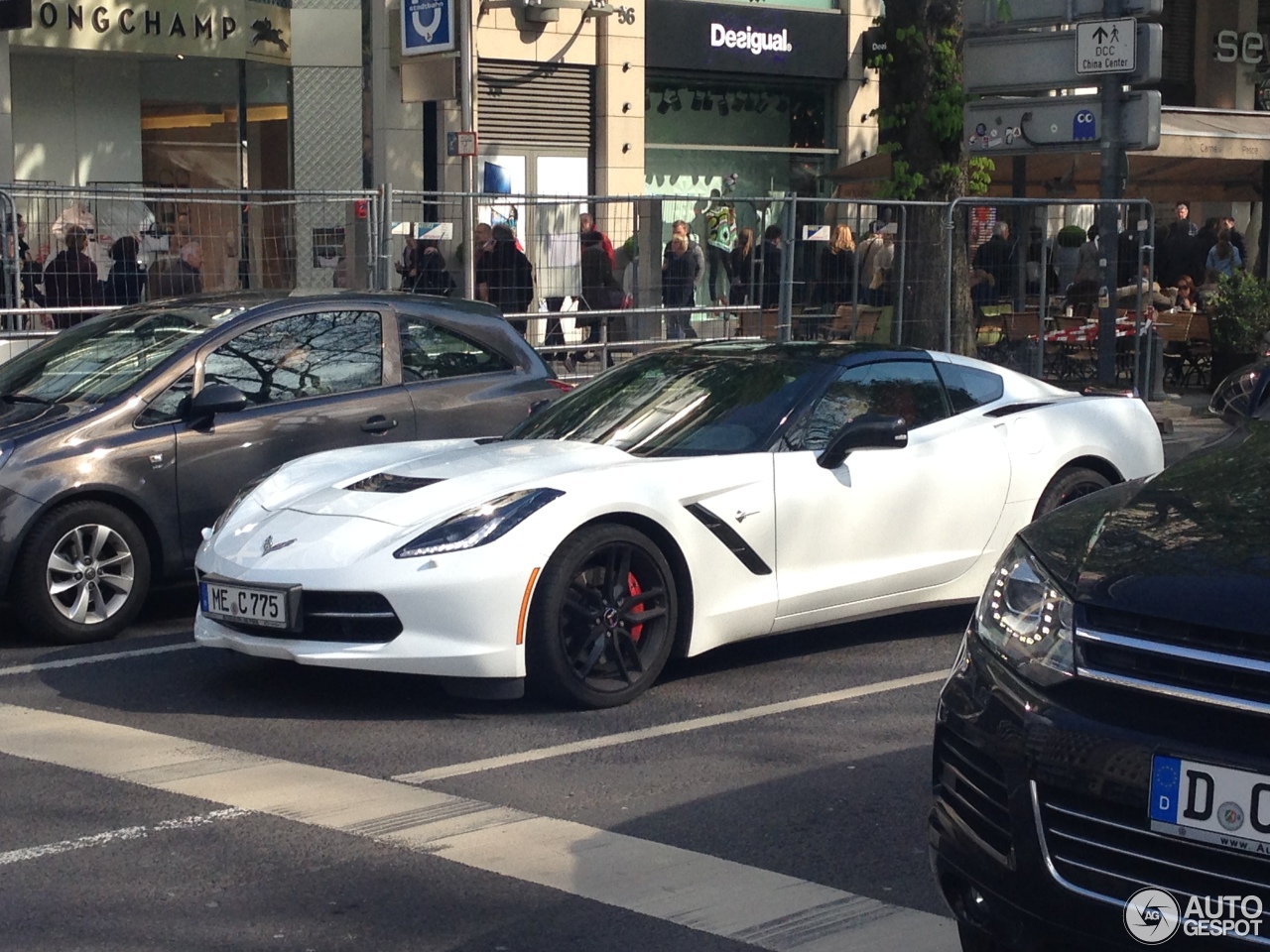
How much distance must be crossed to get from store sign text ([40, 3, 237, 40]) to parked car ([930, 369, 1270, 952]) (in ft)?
59.7

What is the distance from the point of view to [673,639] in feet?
22.1

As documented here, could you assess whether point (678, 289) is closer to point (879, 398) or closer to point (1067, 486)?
point (1067, 486)

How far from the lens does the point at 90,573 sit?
26.1 ft

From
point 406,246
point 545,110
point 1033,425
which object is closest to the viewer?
point 1033,425

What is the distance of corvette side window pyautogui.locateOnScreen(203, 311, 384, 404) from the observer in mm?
8547

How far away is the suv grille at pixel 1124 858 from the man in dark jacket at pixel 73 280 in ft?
31.8

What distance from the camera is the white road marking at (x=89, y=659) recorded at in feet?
24.2

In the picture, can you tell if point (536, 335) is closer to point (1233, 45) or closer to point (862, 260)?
point (862, 260)

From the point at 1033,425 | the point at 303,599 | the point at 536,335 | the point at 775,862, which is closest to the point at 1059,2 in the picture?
the point at 536,335

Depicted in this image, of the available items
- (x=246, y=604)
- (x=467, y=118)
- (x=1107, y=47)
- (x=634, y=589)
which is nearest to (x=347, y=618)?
(x=246, y=604)

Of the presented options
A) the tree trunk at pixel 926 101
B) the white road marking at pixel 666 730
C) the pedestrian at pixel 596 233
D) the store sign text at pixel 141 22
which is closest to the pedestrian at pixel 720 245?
the pedestrian at pixel 596 233

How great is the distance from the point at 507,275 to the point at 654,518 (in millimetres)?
6818

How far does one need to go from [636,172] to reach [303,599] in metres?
19.1

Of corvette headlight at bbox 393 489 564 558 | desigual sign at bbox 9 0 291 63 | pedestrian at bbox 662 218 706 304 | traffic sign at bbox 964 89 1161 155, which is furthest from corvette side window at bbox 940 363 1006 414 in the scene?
desigual sign at bbox 9 0 291 63
